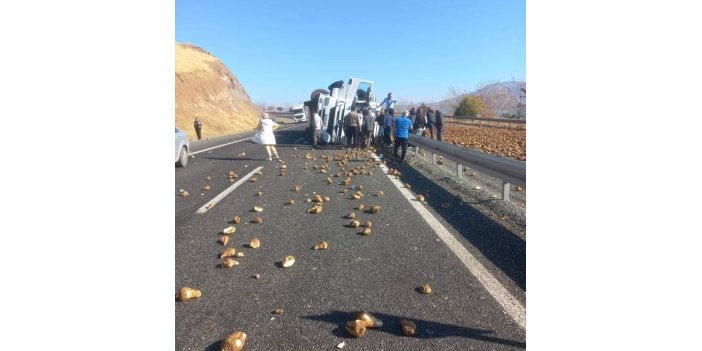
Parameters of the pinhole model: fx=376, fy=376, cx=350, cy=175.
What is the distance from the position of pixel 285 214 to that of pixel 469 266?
112 inches

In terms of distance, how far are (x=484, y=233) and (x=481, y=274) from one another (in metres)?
1.22

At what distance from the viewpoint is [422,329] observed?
2.52 m

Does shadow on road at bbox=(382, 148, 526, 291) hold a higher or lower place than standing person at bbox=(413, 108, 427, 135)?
lower

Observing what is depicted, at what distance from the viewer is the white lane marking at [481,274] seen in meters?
2.73

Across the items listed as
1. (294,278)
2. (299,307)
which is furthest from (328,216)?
(299,307)

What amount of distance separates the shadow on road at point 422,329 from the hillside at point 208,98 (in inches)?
1392

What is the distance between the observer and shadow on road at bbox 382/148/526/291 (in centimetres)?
353

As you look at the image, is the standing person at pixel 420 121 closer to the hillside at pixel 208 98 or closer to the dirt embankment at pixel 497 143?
the dirt embankment at pixel 497 143

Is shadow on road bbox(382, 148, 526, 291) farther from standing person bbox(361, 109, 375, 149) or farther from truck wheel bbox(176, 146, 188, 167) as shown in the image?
standing person bbox(361, 109, 375, 149)

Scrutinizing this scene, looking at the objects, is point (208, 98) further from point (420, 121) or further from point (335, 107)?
point (420, 121)

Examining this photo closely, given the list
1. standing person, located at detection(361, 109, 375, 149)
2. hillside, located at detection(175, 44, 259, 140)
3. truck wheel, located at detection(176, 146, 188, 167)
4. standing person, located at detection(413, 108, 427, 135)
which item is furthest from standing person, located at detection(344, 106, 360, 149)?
hillside, located at detection(175, 44, 259, 140)

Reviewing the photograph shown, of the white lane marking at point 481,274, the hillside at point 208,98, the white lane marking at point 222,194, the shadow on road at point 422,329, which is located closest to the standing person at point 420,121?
the white lane marking at point 222,194

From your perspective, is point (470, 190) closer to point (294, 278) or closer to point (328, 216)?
point (328, 216)

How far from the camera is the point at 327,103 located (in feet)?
54.3
